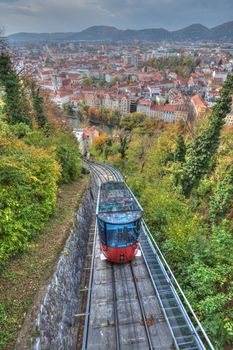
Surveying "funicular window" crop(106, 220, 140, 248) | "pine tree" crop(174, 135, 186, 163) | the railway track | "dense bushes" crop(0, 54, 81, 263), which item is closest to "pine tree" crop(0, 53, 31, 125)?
"dense bushes" crop(0, 54, 81, 263)

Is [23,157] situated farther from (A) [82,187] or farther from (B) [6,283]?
(A) [82,187]

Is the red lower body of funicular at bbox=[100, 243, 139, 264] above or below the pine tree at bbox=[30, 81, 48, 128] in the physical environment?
below

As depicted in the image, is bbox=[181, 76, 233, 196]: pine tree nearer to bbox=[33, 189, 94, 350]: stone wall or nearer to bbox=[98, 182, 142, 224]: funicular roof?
bbox=[98, 182, 142, 224]: funicular roof

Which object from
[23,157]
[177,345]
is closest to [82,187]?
[23,157]

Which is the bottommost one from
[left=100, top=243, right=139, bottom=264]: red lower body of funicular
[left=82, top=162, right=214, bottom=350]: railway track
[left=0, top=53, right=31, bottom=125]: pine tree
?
[left=82, top=162, right=214, bottom=350]: railway track

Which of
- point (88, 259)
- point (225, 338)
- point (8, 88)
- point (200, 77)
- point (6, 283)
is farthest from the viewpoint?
point (200, 77)

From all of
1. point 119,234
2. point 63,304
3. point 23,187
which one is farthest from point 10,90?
point 63,304

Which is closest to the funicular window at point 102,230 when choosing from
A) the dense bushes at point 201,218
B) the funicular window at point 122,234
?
the funicular window at point 122,234
